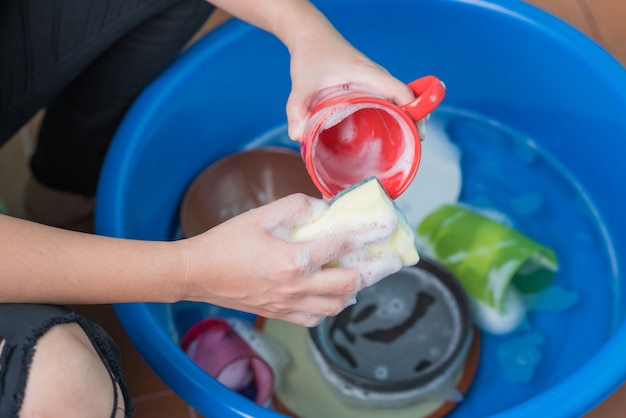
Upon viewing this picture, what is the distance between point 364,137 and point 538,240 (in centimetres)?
44

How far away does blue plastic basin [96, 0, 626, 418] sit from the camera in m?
Answer: 0.97

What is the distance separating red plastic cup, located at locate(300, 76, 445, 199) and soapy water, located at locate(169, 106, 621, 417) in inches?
14.5

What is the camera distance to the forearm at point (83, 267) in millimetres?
650

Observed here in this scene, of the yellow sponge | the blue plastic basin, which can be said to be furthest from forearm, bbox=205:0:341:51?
the yellow sponge

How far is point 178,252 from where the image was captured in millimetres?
677

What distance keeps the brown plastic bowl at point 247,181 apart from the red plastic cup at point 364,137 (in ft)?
1.05

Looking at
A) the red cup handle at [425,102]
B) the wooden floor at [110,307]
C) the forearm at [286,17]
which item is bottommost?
the wooden floor at [110,307]

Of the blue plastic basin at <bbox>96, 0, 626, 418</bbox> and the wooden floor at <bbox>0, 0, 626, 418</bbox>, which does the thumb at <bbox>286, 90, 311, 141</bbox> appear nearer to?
the blue plastic basin at <bbox>96, 0, 626, 418</bbox>

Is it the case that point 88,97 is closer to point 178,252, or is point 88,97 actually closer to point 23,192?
point 23,192

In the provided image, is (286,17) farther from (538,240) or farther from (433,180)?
(538,240)

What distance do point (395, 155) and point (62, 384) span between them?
0.40 m

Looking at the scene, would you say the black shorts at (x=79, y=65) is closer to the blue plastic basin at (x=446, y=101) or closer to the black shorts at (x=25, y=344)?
the blue plastic basin at (x=446, y=101)

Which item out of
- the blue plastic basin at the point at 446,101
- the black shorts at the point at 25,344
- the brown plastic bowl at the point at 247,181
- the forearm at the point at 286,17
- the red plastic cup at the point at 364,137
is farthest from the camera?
the brown plastic bowl at the point at 247,181

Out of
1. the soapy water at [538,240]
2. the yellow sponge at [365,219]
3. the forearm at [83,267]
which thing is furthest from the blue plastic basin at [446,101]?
the yellow sponge at [365,219]
